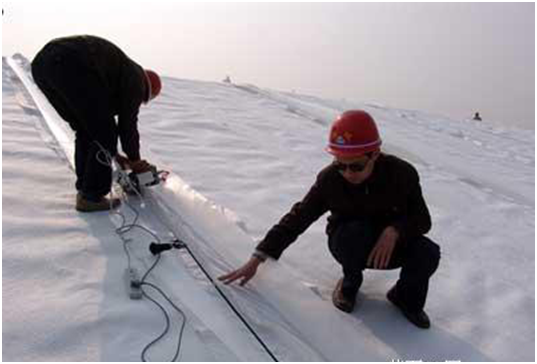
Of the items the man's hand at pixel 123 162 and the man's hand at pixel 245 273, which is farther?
the man's hand at pixel 123 162

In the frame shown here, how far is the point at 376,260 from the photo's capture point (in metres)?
1.53

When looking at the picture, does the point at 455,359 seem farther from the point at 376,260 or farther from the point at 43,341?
the point at 43,341

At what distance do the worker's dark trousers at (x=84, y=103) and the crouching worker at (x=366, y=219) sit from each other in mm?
815

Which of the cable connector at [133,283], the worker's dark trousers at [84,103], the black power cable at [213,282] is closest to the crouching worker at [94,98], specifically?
the worker's dark trousers at [84,103]

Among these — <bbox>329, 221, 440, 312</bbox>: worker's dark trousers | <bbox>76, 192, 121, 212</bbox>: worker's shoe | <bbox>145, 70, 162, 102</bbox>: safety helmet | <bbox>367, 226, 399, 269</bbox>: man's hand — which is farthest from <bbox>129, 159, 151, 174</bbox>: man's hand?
<bbox>367, 226, 399, 269</bbox>: man's hand

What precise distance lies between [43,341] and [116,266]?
0.43 m

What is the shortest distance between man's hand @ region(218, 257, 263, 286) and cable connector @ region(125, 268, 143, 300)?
26 centimetres

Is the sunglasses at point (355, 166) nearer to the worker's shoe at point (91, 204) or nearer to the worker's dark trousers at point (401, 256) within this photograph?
the worker's dark trousers at point (401, 256)

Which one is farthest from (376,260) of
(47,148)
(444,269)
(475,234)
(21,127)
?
(21,127)

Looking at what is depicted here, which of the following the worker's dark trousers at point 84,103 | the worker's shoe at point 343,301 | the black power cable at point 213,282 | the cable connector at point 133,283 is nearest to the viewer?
the black power cable at point 213,282

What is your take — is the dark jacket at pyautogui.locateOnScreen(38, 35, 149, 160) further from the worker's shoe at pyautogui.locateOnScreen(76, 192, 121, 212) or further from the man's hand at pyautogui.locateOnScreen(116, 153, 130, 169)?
the worker's shoe at pyautogui.locateOnScreen(76, 192, 121, 212)

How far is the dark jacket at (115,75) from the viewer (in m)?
2.07

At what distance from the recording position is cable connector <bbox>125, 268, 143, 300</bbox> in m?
1.54

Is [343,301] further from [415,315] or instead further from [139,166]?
[139,166]
